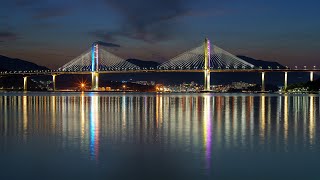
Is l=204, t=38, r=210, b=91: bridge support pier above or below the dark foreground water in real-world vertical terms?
above

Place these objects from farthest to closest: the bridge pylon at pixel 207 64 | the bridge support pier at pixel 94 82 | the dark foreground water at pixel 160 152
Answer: the bridge support pier at pixel 94 82 → the bridge pylon at pixel 207 64 → the dark foreground water at pixel 160 152

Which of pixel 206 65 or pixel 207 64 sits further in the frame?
pixel 207 64

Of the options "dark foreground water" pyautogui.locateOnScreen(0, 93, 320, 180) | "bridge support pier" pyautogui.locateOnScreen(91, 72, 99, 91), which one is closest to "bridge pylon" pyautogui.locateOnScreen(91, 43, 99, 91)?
"bridge support pier" pyautogui.locateOnScreen(91, 72, 99, 91)

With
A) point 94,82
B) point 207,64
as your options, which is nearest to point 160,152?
point 207,64

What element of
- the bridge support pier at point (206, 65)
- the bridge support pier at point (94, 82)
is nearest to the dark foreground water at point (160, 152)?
the bridge support pier at point (206, 65)

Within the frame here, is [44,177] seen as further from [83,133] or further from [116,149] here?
[83,133]

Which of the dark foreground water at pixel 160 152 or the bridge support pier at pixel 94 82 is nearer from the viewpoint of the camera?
the dark foreground water at pixel 160 152

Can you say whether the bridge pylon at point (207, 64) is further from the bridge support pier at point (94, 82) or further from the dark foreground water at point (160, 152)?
the dark foreground water at point (160, 152)

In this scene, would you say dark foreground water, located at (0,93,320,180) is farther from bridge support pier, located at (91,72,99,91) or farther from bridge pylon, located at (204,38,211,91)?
bridge support pier, located at (91,72,99,91)

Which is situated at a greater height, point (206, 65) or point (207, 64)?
point (207, 64)

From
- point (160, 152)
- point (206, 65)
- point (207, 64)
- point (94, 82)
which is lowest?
point (160, 152)

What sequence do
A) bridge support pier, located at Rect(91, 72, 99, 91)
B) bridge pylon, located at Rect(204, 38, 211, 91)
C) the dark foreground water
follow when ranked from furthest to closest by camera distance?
1. bridge support pier, located at Rect(91, 72, 99, 91)
2. bridge pylon, located at Rect(204, 38, 211, 91)
3. the dark foreground water

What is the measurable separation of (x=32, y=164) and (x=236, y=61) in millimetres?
89397

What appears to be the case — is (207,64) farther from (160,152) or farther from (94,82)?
(160,152)
